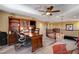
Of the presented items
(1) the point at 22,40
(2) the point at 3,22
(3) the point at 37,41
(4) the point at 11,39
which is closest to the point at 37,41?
(3) the point at 37,41

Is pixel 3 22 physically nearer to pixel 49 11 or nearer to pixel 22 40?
pixel 22 40

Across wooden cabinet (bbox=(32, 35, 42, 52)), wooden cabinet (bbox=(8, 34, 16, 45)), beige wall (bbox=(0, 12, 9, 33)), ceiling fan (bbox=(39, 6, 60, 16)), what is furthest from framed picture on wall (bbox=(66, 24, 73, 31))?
beige wall (bbox=(0, 12, 9, 33))

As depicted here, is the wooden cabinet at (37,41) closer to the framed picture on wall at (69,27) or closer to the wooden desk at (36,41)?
the wooden desk at (36,41)

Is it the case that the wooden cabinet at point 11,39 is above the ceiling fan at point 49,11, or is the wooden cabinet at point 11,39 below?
below

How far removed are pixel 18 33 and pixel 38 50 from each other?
0.50 metres

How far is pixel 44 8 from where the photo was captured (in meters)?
2.13

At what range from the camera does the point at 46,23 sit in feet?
7.47

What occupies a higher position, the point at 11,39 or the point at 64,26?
the point at 64,26

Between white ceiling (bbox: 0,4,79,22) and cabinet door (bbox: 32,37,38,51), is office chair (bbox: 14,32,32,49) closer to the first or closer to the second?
cabinet door (bbox: 32,37,38,51)

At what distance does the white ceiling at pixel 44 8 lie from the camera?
209 centimetres

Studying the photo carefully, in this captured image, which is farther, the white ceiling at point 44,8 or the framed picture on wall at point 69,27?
the framed picture on wall at point 69,27

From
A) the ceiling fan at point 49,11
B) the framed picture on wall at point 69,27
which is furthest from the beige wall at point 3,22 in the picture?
the framed picture on wall at point 69,27
